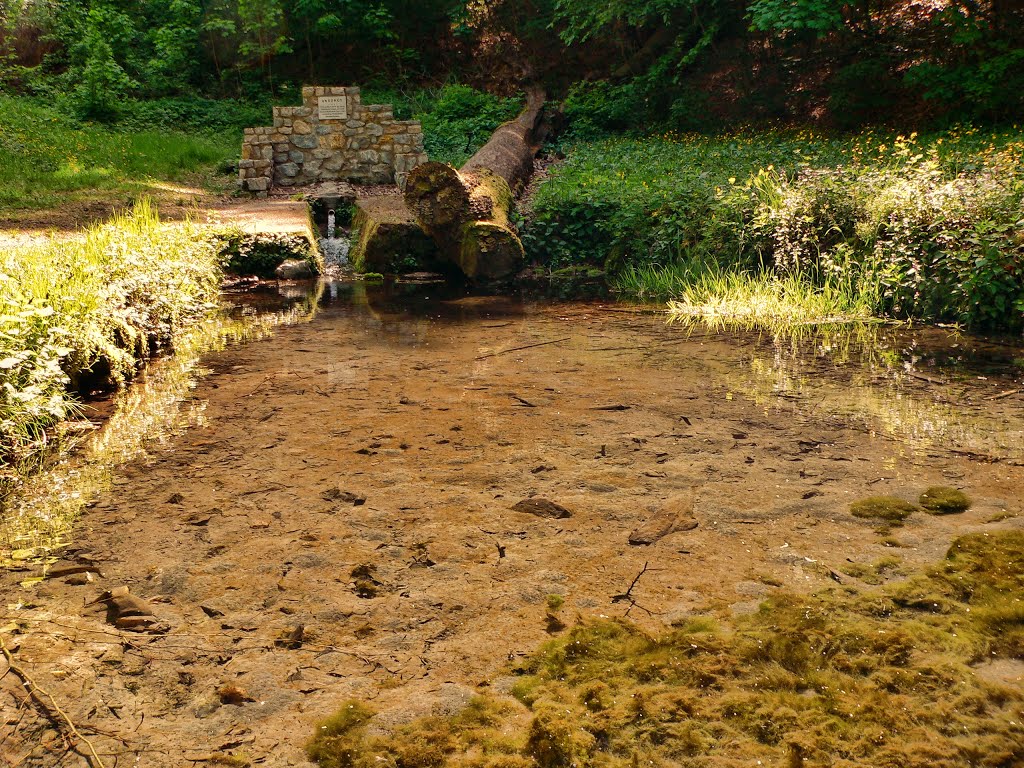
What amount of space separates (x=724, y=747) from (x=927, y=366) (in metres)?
4.24

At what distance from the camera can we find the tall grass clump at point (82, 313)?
4.21m

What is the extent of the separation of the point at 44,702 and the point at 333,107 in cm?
1352

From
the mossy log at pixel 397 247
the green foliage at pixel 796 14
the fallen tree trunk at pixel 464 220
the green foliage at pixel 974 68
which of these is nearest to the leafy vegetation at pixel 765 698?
the fallen tree trunk at pixel 464 220

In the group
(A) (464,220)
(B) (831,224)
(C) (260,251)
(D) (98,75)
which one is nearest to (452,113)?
(D) (98,75)

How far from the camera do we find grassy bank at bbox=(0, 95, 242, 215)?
443 inches

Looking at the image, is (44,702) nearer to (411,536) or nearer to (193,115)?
(411,536)

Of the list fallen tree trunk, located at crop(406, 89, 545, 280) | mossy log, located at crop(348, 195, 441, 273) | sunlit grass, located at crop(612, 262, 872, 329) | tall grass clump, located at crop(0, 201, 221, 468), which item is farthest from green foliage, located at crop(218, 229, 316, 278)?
sunlit grass, located at crop(612, 262, 872, 329)

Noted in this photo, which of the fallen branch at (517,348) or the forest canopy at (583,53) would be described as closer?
the fallen branch at (517,348)

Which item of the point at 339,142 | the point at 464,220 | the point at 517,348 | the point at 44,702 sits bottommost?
the point at 44,702

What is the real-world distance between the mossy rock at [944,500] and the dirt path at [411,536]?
0.07 metres

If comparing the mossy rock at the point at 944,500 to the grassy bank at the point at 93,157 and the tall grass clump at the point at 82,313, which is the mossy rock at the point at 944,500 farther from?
the grassy bank at the point at 93,157

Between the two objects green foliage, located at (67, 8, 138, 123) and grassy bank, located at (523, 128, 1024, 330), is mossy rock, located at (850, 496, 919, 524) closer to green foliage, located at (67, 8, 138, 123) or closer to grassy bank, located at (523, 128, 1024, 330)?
grassy bank, located at (523, 128, 1024, 330)

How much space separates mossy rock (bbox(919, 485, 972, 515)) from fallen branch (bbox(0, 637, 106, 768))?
3127 millimetres

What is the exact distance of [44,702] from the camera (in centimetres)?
237
